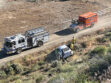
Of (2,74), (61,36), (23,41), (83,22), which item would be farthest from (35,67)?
(83,22)

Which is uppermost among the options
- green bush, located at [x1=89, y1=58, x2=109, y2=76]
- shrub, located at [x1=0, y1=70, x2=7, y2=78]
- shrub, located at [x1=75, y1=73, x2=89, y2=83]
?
green bush, located at [x1=89, y1=58, x2=109, y2=76]

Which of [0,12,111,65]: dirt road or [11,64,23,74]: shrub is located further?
[0,12,111,65]: dirt road

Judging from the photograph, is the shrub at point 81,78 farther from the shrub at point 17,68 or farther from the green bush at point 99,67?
the shrub at point 17,68

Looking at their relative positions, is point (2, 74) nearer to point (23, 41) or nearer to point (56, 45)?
point (23, 41)

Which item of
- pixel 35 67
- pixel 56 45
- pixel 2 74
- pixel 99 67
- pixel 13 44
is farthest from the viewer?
pixel 56 45

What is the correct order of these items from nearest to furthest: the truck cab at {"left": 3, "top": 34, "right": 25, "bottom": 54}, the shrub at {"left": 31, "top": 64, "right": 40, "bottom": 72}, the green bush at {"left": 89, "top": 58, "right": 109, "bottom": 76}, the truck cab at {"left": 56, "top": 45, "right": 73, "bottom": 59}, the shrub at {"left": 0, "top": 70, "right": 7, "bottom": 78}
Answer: the green bush at {"left": 89, "top": 58, "right": 109, "bottom": 76} < the shrub at {"left": 0, "top": 70, "right": 7, "bottom": 78} < the shrub at {"left": 31, "top": 64, "right": 40, "bottom": 72} < the truck cab at {"left": 3, "top": 34, "right": 25, "bottom": 54} < the truck cab at {"left": 56, "top": 45, "right": 73, "bottom": 59}

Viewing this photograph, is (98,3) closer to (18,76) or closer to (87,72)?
(18,76)

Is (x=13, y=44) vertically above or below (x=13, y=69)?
above

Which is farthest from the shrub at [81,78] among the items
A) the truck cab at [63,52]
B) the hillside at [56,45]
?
the truck cab at [63,52]

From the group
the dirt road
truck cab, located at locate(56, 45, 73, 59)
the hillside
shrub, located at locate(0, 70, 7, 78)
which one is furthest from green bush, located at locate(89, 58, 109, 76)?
the dirt road

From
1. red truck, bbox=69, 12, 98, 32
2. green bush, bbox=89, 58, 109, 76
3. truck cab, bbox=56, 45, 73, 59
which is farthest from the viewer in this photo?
red truck, bbox=69, 12, 98, 32

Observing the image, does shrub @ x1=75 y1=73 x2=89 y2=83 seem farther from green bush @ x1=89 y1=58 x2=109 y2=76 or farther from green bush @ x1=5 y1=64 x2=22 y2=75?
green bush @ x1=5 y1=64 x2=22 y2=75

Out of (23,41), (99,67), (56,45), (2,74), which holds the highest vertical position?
(99,67)

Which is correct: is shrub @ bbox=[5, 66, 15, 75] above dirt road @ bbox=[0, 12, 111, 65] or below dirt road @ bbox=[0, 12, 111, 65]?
below
